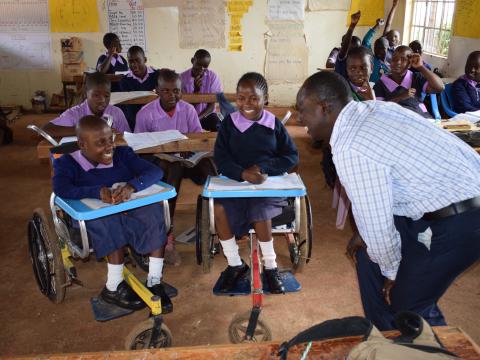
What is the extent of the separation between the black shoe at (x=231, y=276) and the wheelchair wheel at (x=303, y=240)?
33cm

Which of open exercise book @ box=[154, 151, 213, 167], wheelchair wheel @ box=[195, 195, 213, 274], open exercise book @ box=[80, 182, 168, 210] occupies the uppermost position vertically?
open exercise book @ box=[80, 182, 168, 210]

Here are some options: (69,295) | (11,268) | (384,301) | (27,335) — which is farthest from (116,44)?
(384,301)

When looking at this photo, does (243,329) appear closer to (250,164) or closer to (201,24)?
(250,164)

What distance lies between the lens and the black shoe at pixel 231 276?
2668mm

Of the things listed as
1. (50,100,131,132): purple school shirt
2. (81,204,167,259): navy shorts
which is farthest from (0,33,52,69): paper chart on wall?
(81,204,167,259): navy shorts

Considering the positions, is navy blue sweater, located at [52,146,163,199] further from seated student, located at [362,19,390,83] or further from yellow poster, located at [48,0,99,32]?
yellow poster, located at [48,0,99,32]

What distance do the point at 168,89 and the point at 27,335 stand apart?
1857 mm

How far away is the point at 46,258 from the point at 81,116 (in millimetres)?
1080

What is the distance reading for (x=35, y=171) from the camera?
5305 mm

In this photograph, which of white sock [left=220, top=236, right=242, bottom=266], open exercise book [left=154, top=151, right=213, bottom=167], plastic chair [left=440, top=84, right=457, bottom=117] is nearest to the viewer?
white sock [left=220, top=236, right=242, bottom=266]

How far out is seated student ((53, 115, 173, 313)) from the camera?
2.35 meters

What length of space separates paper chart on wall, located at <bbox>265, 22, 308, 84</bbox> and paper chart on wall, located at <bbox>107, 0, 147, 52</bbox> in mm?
2148

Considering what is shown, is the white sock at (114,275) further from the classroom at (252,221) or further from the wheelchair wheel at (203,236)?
the wheelchair wheel at (203,236)

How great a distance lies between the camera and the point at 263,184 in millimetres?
2502
